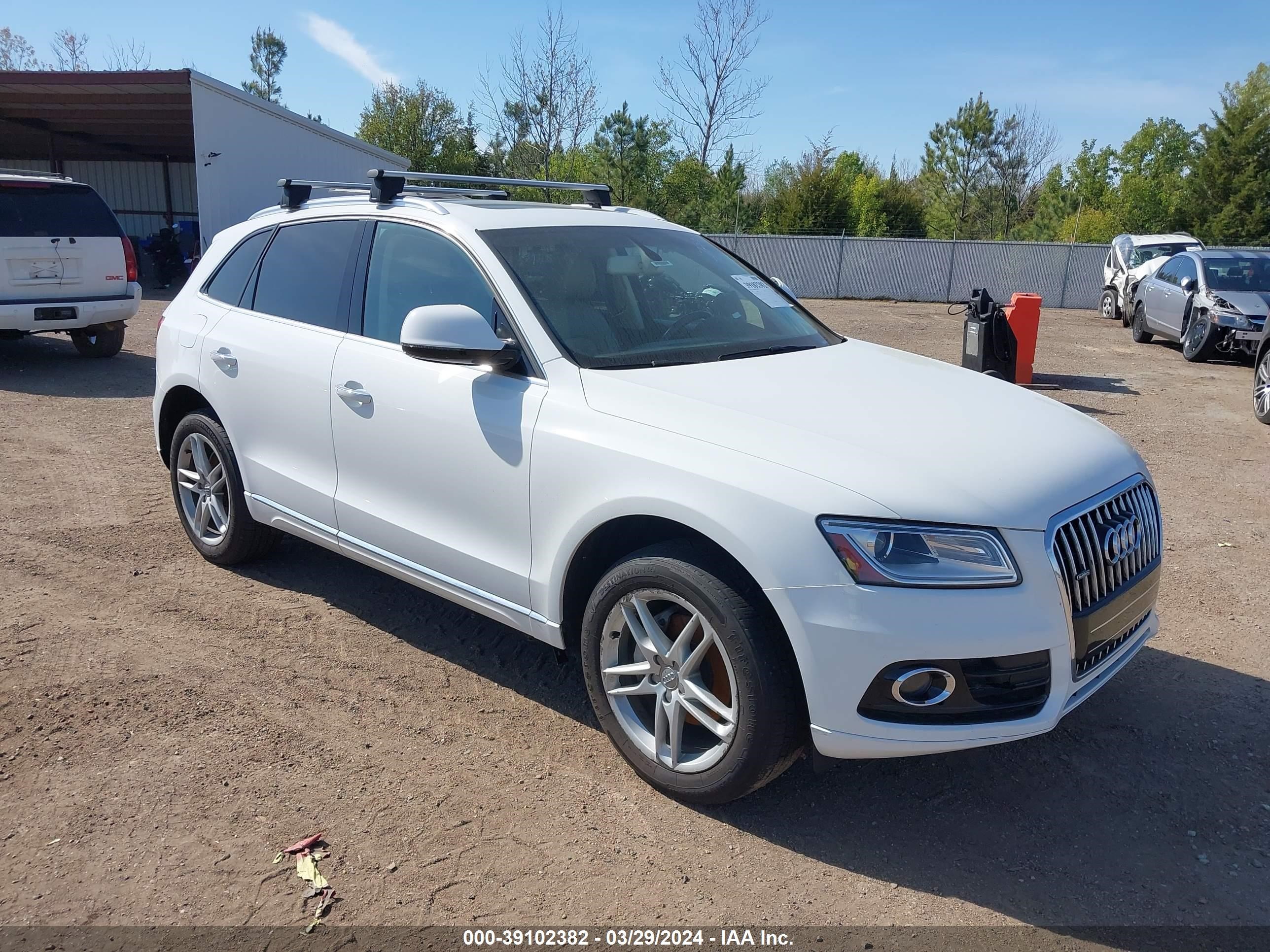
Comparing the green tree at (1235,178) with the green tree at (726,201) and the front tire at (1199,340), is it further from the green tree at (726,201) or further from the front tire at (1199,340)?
the front tire at (1199,340)

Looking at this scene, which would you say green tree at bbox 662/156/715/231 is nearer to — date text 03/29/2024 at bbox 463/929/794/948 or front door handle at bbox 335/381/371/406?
front door handle at bbox 335/381/371/406

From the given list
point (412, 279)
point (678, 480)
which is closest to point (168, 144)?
point (412, 279)

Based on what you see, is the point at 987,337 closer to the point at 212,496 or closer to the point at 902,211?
the point at 212,496

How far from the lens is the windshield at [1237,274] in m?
13.9

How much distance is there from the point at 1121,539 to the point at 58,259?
10959mm

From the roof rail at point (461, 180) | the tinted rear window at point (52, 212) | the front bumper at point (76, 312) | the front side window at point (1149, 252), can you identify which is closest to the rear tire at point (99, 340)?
the front bumper at point (76, 312)

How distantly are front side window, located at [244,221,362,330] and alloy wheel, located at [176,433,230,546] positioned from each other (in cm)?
82

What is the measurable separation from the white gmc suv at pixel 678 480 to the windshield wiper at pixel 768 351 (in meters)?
0.02

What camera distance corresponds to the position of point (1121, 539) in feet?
10.4

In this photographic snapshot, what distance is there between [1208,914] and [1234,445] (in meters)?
7.27

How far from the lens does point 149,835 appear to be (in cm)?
301

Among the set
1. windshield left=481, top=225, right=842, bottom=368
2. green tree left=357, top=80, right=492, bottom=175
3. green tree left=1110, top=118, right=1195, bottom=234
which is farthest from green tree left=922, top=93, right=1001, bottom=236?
windshield left=481, top=225, right=842, bottom=368

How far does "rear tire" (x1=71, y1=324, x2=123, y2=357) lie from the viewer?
12.0 m

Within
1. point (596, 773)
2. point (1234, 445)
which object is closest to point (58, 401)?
point (596, 773)
